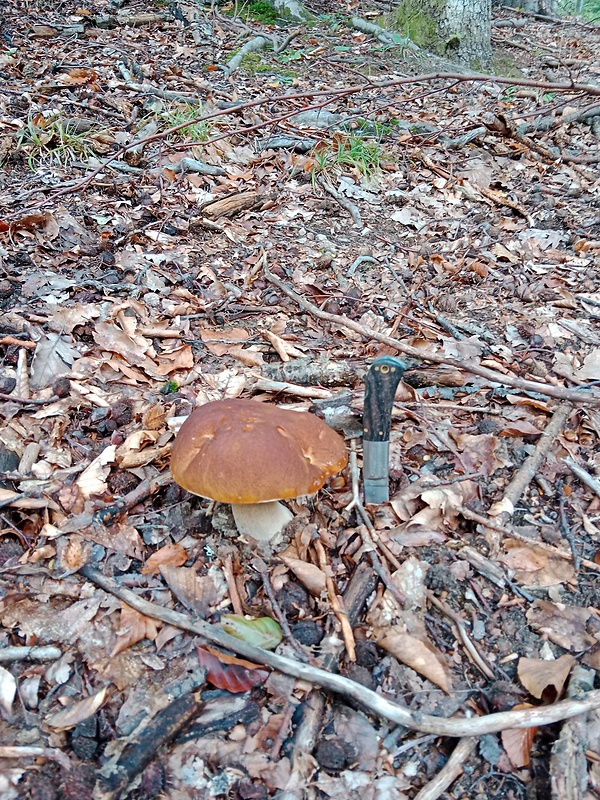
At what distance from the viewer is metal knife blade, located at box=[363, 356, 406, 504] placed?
223cm

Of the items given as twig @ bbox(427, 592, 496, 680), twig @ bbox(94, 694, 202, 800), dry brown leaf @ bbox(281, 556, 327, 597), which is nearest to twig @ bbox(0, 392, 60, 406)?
dry brown leaf @ bbox(281, 556, 327, 597)

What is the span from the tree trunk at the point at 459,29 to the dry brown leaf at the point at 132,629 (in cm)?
862

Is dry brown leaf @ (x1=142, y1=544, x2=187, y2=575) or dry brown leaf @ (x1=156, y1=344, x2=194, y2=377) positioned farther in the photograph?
dry brown leaf @ (x1=156, y1=344, x2=194, y2=377)

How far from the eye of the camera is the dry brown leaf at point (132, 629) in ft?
6.79

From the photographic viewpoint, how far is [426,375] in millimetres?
3236

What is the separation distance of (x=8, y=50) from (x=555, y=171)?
22.7ft

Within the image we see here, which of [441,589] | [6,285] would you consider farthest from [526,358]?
[6,285]

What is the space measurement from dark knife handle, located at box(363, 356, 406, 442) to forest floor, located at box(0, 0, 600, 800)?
14.5 inches

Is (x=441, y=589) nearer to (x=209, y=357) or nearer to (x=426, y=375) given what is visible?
(x=426, y=375)

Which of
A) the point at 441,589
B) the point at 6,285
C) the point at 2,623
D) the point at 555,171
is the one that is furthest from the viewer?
the point at 555,171

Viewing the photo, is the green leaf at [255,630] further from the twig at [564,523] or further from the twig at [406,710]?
the twig at [564,523]

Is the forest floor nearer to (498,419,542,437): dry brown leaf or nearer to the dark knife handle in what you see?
(498,419,542,437): dry brown leaf

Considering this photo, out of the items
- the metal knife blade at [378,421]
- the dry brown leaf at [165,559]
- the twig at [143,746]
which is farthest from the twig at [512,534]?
the twig at [143,746]

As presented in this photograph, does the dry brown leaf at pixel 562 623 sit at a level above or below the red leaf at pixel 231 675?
above
